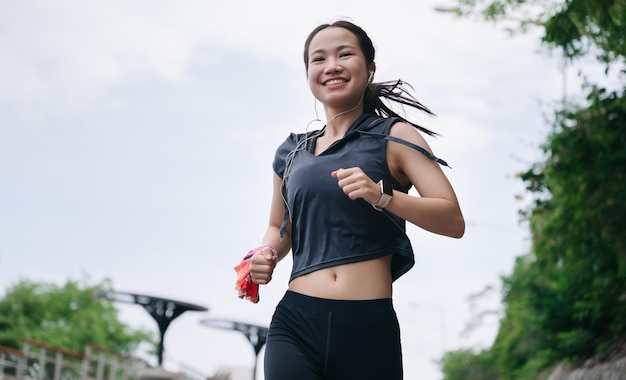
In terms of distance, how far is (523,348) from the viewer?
2645cm

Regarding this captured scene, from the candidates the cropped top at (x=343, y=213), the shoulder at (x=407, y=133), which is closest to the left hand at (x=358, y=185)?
the cropped top at (x=343, y=213)

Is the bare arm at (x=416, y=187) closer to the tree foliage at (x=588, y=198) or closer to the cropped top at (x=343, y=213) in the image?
the cropped top at (x=343, y=213)

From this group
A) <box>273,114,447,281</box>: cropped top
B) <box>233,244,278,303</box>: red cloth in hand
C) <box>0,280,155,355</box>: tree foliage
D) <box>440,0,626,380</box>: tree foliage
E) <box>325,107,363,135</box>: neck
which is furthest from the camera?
<box>0,280,155,355</box>: tree foliage

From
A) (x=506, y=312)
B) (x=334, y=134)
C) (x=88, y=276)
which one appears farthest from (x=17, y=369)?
(x=88, y=276)

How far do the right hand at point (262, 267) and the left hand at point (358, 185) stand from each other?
43 cm

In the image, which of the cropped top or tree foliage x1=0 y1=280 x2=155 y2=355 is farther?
tree foliage x1=0 y1=280 x2=155 y2=355

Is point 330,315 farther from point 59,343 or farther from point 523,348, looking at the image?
point 59,343

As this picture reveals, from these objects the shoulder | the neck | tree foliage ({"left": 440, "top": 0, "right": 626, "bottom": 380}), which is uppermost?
tree foliage ({"left": 440, "top": 0, "right": 626, "bottom": 380})

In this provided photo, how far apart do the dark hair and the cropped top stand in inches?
5.9

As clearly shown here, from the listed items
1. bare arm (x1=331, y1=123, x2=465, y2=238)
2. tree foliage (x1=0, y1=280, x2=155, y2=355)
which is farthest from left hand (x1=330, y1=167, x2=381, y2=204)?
tree foliage (x1=0, y1=280, x2=155, y2=355)

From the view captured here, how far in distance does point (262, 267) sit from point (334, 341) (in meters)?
0.34

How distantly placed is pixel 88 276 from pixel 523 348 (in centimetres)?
4010

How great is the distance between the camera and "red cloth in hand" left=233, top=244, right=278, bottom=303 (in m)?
2.92

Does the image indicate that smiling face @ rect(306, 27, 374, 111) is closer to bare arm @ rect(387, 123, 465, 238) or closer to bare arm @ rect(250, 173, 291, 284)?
bare arm @ rect(387, 123, 465, 238)
